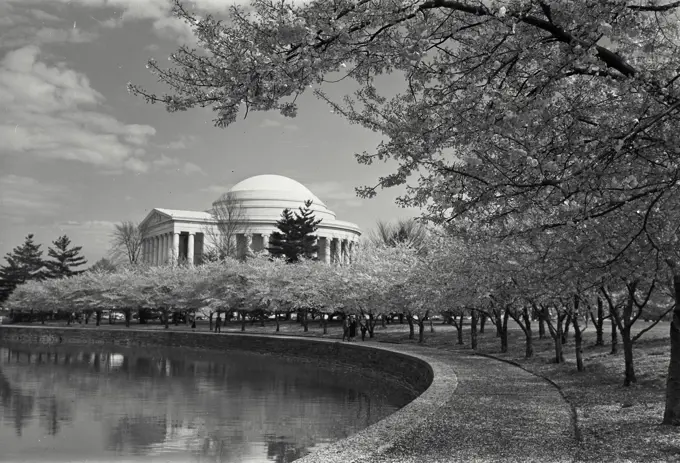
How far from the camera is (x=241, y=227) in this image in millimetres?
86812

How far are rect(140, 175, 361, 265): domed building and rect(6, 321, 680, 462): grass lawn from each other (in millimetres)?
58825

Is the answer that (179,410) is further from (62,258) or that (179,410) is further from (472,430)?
(62,258)

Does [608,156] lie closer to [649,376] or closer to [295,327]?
[649,376]

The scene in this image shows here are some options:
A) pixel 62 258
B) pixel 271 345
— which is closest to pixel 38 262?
pixel 62 258

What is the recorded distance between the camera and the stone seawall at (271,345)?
23.6m

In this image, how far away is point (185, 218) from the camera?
297 ft

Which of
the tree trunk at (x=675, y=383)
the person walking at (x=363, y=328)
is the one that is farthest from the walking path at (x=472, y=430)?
the person walking at (x=363, y=328)

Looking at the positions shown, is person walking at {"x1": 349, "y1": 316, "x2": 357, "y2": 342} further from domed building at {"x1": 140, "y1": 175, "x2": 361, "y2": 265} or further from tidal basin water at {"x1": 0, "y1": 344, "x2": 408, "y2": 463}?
domed building at {"x1": 140, "y1": 175, "x2": 361, "y2": 265}

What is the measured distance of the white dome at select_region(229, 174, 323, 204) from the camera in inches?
4129

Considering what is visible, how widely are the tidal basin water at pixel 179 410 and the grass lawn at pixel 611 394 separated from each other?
4.87 meters

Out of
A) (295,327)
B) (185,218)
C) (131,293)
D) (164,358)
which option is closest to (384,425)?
(164,358)

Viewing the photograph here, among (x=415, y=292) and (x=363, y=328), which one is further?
(x=363, y=328)

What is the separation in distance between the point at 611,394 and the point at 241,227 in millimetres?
74915

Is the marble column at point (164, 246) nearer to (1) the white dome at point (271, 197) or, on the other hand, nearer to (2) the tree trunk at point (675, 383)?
(1) the white dome at point (271, 197)
